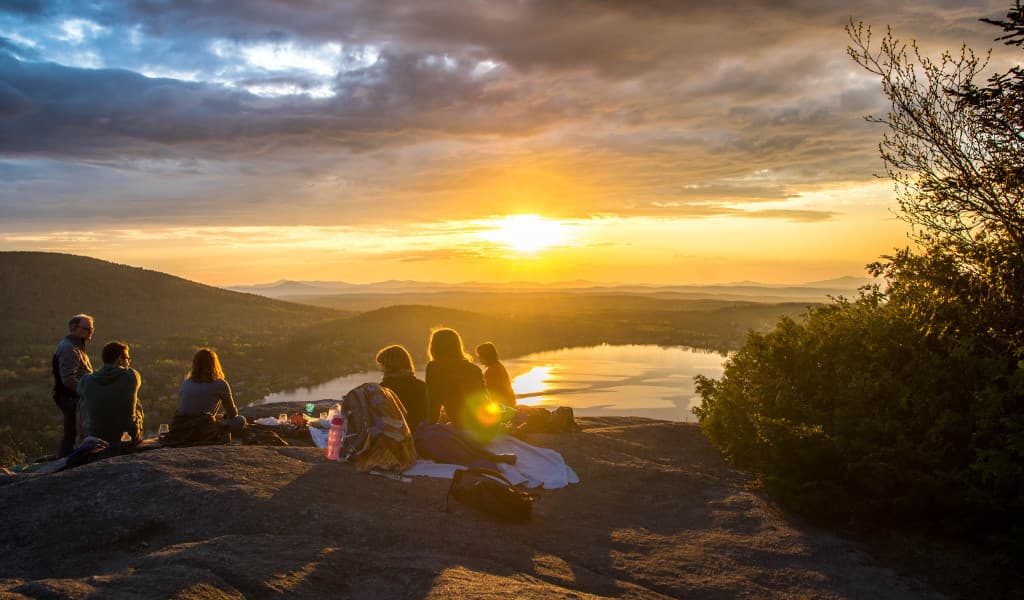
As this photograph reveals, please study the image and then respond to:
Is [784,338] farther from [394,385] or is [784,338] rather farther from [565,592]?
[565,592]

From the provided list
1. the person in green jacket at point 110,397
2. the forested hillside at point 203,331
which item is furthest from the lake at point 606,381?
the person in green jacket at point 110,397

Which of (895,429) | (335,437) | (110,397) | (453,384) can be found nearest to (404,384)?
(453,384)

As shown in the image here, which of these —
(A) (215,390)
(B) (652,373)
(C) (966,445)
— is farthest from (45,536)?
(B) (652,373)

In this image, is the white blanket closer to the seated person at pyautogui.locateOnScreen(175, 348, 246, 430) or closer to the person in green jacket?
the seated person at pyautogui.locateOnScreen(175, 348, 246, 430)

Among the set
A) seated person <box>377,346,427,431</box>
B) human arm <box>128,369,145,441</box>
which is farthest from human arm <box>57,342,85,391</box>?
seated person <box>377,346,427,431</box>

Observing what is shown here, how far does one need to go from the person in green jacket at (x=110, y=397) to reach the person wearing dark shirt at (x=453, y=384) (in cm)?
434

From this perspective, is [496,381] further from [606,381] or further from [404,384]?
[606,381]

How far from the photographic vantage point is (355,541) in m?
7.24

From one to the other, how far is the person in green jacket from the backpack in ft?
17.0

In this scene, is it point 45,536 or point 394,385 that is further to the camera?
point 394,385

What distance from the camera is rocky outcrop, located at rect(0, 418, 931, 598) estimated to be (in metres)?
5.96

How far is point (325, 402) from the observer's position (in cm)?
1833

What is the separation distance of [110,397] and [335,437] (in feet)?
11.2

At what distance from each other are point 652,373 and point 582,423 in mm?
29918
